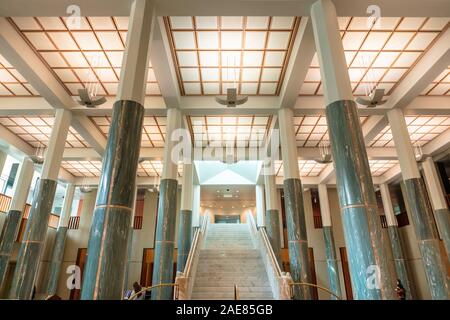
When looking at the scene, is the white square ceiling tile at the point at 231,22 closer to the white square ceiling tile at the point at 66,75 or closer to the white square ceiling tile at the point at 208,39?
the white square ceiling tile at the point at 208,39

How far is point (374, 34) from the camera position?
25.1 feet

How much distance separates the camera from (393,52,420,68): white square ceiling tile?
8.41m

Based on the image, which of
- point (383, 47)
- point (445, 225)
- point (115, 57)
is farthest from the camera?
point (445, 225)

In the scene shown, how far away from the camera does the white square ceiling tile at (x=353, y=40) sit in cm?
764

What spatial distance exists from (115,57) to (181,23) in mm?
2396

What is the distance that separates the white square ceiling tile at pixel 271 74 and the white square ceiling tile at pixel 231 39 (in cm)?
141

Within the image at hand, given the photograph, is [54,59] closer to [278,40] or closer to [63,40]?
[63,40]

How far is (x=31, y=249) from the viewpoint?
28.0ft

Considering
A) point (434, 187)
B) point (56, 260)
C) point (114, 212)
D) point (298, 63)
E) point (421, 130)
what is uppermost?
point (421, 130)

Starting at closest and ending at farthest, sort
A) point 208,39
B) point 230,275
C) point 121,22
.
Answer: point 121,22, point 208,39, point 230,275

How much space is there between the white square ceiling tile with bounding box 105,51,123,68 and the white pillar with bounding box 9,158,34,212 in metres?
8.73

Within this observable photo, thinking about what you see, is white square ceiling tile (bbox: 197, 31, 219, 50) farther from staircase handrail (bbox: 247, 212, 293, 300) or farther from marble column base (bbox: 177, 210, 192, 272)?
marble column base (bbox: 177, 210, 192, 272)

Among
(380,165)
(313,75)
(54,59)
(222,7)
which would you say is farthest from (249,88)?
(380,165)

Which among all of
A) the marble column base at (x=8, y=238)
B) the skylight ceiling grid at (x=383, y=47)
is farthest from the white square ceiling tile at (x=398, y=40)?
the marble column base at (x=8, y=238)
